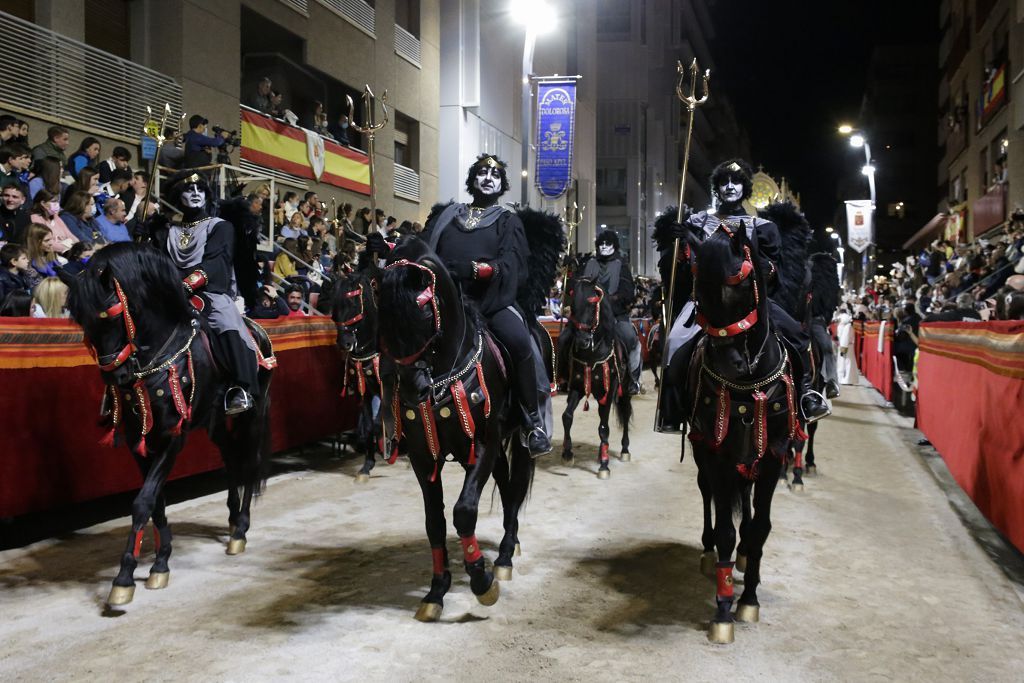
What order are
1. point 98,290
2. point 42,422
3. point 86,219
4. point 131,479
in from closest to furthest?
point 98,290
point 42,422
point 131,479
point 86,219

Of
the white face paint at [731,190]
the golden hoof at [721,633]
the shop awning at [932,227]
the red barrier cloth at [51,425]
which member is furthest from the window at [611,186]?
the golden hoof at [721,633]

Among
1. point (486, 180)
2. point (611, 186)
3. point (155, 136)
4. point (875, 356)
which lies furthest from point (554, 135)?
point (611, 186)

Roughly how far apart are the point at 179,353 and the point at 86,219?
195 inches

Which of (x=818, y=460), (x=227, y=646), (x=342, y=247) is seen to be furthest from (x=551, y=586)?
(x=342, y=247)

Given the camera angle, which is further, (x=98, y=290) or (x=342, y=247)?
(x=342, y=247)

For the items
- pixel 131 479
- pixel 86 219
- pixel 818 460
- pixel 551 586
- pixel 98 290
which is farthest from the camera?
pixel 818 460

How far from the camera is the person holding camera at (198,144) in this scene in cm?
1352

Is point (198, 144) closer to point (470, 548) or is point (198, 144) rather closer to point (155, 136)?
point (155, 136)

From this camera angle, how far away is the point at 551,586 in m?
6.06

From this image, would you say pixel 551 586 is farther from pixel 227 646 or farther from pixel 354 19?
pixel 354 19

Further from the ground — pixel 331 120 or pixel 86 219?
pixel 331 120

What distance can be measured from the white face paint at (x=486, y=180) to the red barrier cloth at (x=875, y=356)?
615 inches

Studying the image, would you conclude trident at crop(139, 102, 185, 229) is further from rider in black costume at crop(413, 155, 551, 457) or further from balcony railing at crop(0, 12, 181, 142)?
balcony railing at crop(0, 12, 181, 142)

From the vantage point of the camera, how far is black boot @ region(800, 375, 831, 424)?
18.8 feet
